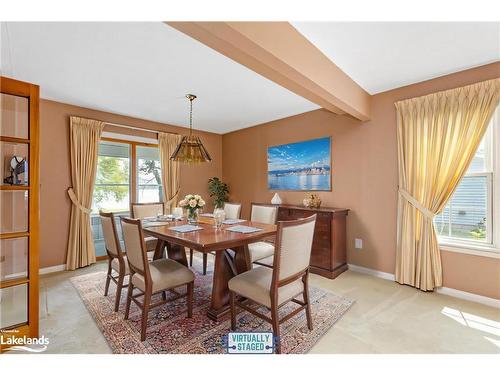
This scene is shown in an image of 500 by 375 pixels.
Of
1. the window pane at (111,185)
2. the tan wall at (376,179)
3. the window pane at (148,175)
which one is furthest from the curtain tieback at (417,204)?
the window pane at (111,185)

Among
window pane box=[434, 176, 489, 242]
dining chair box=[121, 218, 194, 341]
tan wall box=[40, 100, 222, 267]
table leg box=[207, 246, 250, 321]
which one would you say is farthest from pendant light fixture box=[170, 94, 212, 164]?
window pane box=[434, 176, 489, 242]

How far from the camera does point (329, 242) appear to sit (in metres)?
3.20

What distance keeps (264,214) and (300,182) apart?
3.67 feet

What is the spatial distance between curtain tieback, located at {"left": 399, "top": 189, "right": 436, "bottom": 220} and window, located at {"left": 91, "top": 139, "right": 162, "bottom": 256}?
4.11m

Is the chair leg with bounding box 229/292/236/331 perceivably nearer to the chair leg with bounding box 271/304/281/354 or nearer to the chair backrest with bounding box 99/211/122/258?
the chair leg with bounding box 271/304/281/354

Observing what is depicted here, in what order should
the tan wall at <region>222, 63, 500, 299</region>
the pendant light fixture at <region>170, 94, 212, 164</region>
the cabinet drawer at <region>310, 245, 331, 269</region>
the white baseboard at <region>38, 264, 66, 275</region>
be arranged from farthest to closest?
the white baseboard at <region>38, 264, 66, 275</region>, the cabinet drawer at <region>310, 245, 331, 269</region>, the pendant light fixture at <region>170, 94, 212, 164</region>, the tan wall at <region>222, 63, 500, 299</region>

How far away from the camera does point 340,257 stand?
337 centimetres

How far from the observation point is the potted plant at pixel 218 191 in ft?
17.4

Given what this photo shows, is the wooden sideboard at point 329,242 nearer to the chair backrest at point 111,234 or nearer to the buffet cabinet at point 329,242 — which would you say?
the buffet cabinet at point 329,242

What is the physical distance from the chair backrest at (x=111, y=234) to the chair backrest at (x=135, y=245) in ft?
0.86

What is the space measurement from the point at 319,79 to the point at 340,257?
7.95ft

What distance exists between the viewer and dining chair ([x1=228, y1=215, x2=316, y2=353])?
1.67 metres

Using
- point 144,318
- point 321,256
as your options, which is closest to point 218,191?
point 321,256

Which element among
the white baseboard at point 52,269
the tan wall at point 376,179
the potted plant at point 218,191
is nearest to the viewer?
the tan wall at point 376,179
